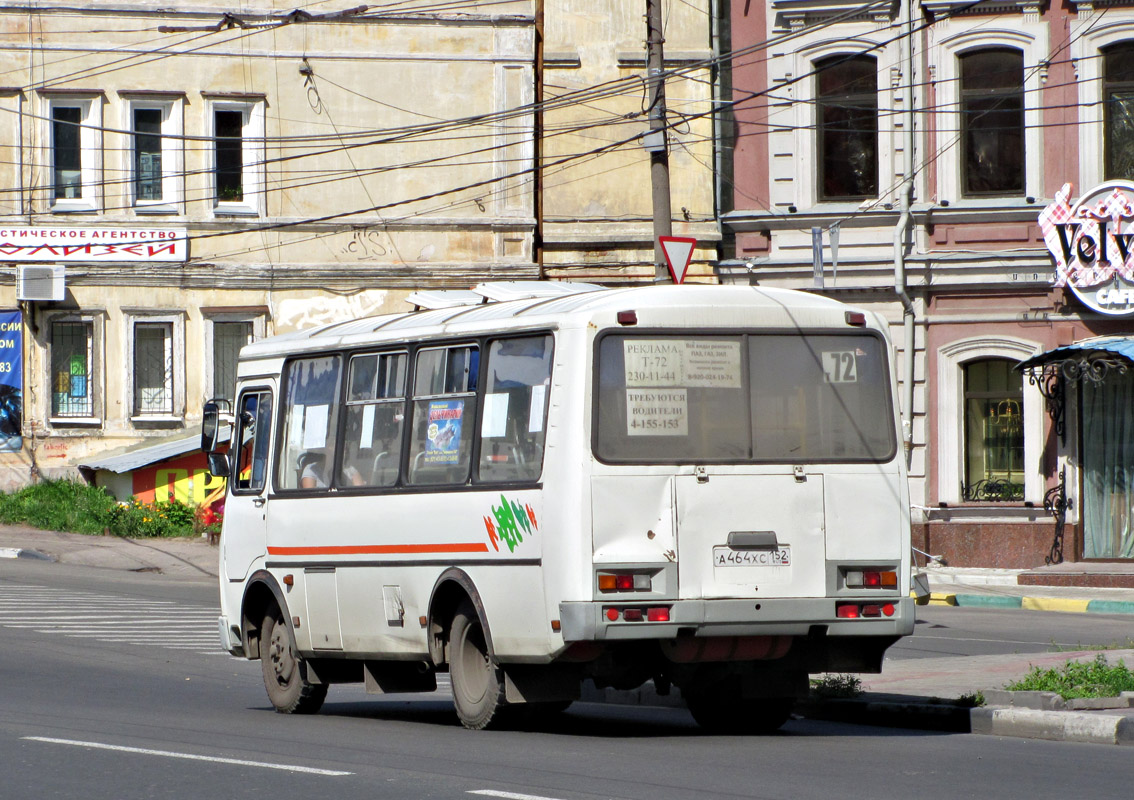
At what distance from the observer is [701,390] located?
431 inches

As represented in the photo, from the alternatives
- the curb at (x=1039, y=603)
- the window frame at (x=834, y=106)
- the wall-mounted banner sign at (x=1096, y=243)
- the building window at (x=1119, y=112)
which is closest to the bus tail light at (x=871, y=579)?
the curb at (x=1039, y=603)

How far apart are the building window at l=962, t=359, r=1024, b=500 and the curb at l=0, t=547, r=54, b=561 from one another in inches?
557

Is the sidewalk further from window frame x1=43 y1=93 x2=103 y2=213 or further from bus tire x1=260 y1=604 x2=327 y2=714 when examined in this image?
window frame x1=43 y1=93 x2=103 y2=213

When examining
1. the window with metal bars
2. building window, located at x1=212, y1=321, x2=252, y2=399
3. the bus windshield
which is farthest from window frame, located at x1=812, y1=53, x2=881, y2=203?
the bus windshield

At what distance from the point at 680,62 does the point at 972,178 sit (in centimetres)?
660

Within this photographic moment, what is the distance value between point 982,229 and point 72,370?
15925 mm

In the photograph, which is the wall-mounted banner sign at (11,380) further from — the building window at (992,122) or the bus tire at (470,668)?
the bus tire at (470,668)

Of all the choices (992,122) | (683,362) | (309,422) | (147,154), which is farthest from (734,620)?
(147,154)

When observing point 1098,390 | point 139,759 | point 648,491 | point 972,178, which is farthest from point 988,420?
point 139,759

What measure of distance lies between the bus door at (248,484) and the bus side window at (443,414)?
208 cm

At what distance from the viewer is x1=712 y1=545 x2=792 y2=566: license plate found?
10.7 m

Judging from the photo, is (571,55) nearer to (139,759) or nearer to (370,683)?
(370,683)

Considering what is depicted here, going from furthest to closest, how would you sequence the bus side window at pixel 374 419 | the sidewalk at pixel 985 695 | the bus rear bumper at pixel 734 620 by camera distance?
1. the bus side window at pixel 374 419
2. the sidewalk at pixel 985 695
3. the bus rear bumper at pixel 734 620

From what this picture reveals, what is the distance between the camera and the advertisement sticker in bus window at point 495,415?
11.3 metres
